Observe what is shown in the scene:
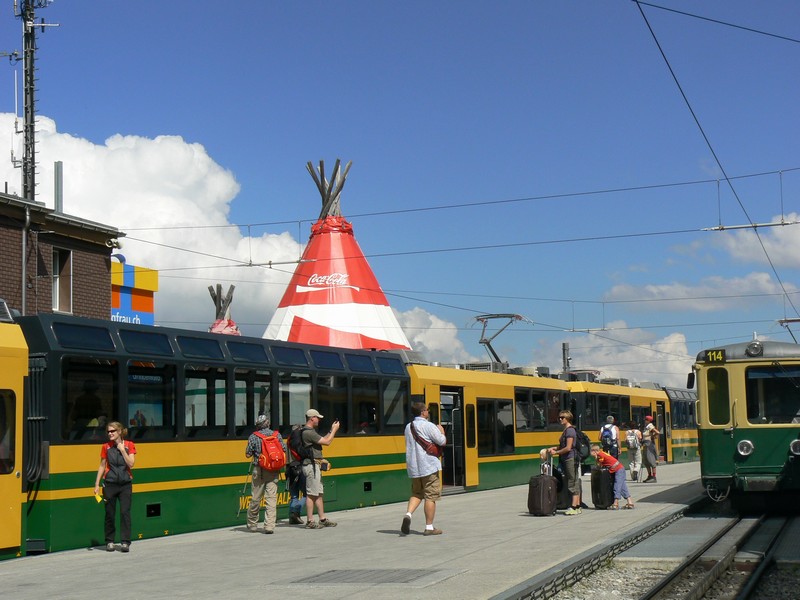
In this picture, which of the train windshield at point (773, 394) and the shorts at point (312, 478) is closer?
the shorts at point (312, 478)

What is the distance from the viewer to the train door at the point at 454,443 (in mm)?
24344

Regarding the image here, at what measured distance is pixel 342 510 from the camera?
774 inches

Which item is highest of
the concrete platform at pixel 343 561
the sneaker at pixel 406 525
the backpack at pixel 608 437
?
the backpack at pixel 608 437

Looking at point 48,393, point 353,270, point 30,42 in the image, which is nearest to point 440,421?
point 48,393

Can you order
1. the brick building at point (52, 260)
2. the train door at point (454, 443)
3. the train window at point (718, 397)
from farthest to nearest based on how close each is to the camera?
the brick building at point (52, 260)
the train door at point (454, 443)
the train window at point (718, 397)

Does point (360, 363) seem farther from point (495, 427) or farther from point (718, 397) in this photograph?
point (495, 427)

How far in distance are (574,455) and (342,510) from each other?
4.34 m

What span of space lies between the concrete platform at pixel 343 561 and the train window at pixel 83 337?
247 centimetres

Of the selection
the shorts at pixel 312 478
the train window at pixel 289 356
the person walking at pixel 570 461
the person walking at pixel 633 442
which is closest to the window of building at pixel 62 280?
the train window at pixel 289 356

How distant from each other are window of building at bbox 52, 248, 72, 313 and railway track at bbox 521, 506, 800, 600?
Answer: 53.5ft

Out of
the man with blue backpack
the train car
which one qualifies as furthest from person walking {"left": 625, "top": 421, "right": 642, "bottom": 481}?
the train car

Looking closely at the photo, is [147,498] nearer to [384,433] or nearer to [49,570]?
[49,570]

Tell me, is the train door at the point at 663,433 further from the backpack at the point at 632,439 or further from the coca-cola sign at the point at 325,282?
the coca-cola sign at the point at 325,282

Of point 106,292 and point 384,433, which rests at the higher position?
point 106,292
